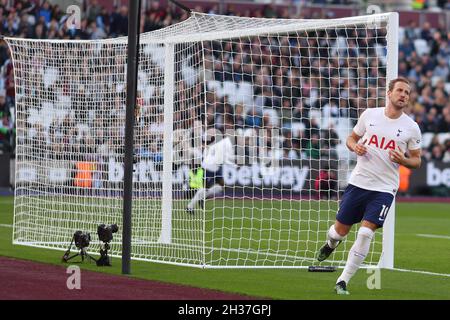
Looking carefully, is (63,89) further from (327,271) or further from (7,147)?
(7,147)

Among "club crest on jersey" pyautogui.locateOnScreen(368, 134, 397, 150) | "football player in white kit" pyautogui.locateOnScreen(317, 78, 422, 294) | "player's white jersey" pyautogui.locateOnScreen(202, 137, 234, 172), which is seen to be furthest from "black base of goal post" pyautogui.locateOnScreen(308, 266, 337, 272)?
"player's white jersey" pyautogui.locateOnScreen(202, 137, 234, 172)

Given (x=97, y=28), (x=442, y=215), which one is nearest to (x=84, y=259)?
(x=442, y=215)

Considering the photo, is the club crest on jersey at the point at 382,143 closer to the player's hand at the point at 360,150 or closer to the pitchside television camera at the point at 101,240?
the player's hand at the point at 360,150

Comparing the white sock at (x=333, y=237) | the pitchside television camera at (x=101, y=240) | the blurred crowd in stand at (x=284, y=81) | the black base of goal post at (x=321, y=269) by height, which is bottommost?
the black base of goal post at (x=321, y=269)

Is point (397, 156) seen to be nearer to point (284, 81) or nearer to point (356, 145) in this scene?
point (356, 145)

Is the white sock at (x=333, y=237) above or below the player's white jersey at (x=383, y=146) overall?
below

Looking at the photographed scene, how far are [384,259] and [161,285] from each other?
13.1 feet

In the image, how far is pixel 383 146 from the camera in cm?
1208

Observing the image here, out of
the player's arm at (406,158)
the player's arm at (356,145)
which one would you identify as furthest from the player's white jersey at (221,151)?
the player's arm at (406,158)

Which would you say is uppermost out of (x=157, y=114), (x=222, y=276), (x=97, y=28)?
(x=97, y=28)

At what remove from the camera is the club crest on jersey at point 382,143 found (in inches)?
474

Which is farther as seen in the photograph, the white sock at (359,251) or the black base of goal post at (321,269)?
the black base of goal post at (321,269)

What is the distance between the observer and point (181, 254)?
52.7 feet

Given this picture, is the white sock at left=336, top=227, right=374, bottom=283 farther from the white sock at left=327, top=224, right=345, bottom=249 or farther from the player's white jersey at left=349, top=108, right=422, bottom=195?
the white sock at left=327, top=224, right=345, bottom=249
